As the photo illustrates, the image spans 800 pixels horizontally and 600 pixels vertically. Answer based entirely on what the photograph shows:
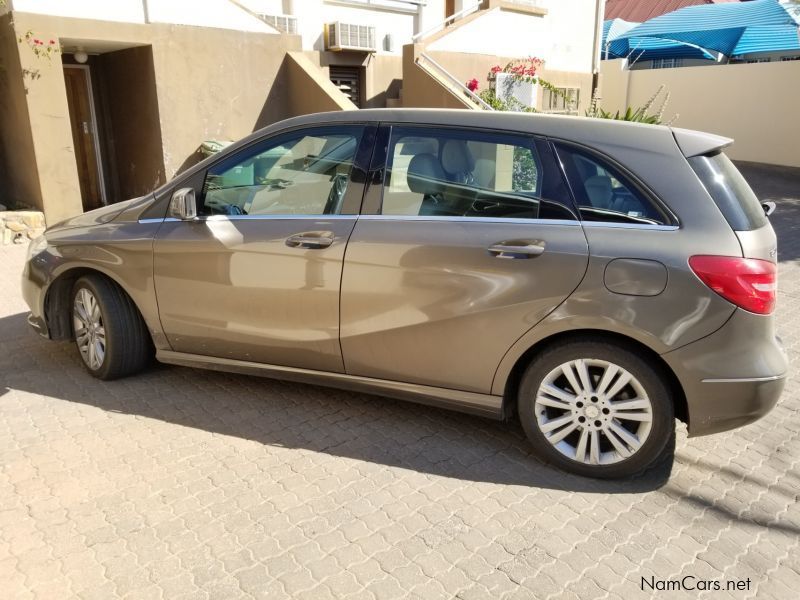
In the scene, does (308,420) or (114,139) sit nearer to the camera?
(308,420)

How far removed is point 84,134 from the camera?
37.4ft

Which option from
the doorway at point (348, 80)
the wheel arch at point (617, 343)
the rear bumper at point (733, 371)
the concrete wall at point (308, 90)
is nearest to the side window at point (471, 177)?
the wheel arch at point (617, 343)

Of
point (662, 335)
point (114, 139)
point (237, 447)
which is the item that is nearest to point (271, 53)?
point (114, 139)

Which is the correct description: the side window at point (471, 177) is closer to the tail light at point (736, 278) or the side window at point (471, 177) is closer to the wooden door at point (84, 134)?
the tail light at point (736, 278)

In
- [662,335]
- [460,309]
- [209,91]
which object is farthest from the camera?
[209,91]

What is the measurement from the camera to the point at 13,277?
24.7 feet

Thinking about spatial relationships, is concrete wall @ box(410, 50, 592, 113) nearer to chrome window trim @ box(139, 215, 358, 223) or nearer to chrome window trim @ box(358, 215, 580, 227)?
chrome window trim @ box(139, 215, 358, 223)

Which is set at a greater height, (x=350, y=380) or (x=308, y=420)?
(x=350, y=380)

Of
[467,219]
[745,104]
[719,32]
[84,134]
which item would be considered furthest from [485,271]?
[719,32]

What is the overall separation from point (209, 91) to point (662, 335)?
8.93 metres

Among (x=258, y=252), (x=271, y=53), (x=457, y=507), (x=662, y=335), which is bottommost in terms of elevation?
(x=457, y=507)

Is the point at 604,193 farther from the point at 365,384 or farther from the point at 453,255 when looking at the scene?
the point at 365,384

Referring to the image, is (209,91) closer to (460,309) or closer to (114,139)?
(114,139)

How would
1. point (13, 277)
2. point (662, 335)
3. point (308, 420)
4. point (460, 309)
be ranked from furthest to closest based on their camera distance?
point (13, 277) < point (308, 420) < point (460, 309) < point (662, 335)
